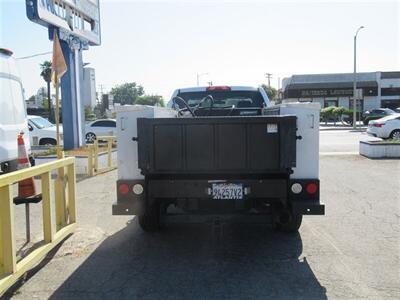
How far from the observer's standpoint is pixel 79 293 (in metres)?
4.14

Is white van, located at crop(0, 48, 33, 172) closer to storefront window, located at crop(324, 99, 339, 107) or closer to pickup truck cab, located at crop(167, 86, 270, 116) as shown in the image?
pickup truck cab, located at crop(167, 86, 270, 116)

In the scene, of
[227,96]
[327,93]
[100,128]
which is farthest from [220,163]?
[327,93]

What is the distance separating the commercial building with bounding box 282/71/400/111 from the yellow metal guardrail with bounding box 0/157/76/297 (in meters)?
54.1

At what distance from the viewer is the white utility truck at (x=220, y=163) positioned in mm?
4746

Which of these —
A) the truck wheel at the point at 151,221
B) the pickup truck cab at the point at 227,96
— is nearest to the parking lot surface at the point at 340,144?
the pickup truck cab at the point at 227,96

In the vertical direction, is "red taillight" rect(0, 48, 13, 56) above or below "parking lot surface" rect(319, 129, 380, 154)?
above

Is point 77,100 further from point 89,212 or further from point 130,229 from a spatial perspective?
point 130,229

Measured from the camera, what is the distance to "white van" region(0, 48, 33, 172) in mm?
6688

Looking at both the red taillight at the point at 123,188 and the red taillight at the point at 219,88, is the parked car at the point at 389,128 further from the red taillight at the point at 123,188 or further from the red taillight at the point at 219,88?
the red taillight at the point at 123,188

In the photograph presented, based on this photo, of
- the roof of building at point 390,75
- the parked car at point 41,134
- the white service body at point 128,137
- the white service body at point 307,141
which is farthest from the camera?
the roof of building at point 390,75

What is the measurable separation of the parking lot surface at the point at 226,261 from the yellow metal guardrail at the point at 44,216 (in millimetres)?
138

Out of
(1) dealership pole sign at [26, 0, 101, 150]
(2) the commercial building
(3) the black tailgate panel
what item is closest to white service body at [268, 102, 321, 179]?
(3) the black tailgate panel

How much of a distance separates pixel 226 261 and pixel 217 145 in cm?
128

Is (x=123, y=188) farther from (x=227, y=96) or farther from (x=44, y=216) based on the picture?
(x=227, y=96)
